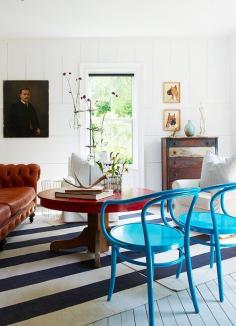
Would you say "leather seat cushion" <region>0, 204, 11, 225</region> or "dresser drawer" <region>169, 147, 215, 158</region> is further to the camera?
"dresser drawer" <region>169, 147, 215, 158</region>

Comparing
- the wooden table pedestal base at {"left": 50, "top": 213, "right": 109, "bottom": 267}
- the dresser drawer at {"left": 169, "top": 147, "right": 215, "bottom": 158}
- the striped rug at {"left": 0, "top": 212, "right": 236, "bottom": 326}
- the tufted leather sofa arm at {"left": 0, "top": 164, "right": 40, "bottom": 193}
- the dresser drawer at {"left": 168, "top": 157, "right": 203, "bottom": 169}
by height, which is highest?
the dresser drawer at {"left": 169, "top": 147, "right": 215, "bottom": 158}

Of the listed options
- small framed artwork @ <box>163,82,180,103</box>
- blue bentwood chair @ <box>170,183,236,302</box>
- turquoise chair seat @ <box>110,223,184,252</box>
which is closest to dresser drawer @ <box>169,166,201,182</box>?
small framed artwork @ <box>163,82,180,103</box>

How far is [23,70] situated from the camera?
5250 mm

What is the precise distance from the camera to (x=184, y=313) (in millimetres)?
1899

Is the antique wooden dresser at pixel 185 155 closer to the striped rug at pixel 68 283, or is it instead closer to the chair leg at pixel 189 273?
the striped rug at pixel 68 283

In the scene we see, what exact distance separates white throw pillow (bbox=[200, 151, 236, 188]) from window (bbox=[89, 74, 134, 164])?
1959 mm

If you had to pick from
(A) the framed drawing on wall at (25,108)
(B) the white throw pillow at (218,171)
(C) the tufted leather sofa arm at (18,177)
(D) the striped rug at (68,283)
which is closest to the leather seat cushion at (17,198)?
(C) the tufted leather sofa arm at (18,177)

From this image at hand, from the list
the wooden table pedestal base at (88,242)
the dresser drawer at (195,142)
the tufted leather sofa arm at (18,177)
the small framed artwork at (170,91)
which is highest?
the small framed artwork at (170,91)

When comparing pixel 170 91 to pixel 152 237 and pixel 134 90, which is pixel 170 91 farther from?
pixel 152 237

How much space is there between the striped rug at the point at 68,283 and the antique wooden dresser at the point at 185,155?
1.89 meters

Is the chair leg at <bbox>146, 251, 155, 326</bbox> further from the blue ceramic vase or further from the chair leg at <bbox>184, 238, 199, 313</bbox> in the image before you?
the blue ceramic vase

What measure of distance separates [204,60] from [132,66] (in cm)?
128

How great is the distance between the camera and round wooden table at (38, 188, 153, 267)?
230cm

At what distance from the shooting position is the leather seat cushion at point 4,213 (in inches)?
111
